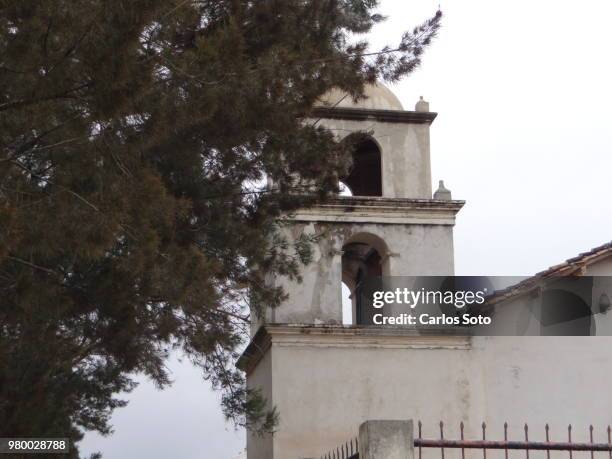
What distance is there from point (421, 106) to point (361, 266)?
8.96 feet

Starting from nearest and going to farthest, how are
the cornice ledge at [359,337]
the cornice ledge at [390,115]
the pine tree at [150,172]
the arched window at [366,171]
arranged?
the pine tree at [150,172] < the cornice ledge at [359,337] < the cornice ledge at [390,115] < the arched window at [366,171]

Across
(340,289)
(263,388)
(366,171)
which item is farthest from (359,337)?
(366,171)

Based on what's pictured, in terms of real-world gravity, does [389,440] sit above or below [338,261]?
below

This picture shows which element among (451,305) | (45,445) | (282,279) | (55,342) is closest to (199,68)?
(55,342)

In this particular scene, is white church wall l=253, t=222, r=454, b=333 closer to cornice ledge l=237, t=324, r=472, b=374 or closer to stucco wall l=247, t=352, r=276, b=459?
cornice ledge l=237, t=324, r=472, b=374

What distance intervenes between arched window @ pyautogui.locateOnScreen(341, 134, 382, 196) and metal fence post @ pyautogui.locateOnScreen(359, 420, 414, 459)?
9.05 m

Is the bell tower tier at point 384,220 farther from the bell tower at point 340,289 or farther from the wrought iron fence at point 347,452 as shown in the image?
the wrought iron fence at point 347,452

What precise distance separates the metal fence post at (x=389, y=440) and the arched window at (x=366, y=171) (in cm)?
905

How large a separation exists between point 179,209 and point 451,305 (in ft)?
25.6

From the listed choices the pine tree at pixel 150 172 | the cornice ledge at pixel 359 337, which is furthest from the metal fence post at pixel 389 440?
the cornice ledge at pixel 359 337

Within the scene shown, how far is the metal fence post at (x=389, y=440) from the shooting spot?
24.0 feet

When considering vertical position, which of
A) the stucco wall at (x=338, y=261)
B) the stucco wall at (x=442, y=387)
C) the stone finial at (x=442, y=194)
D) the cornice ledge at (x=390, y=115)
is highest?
the cornice ledge at (x=390, y=115)

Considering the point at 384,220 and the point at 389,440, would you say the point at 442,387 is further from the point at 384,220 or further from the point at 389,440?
the point at 389,440

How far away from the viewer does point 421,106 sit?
16.2m
